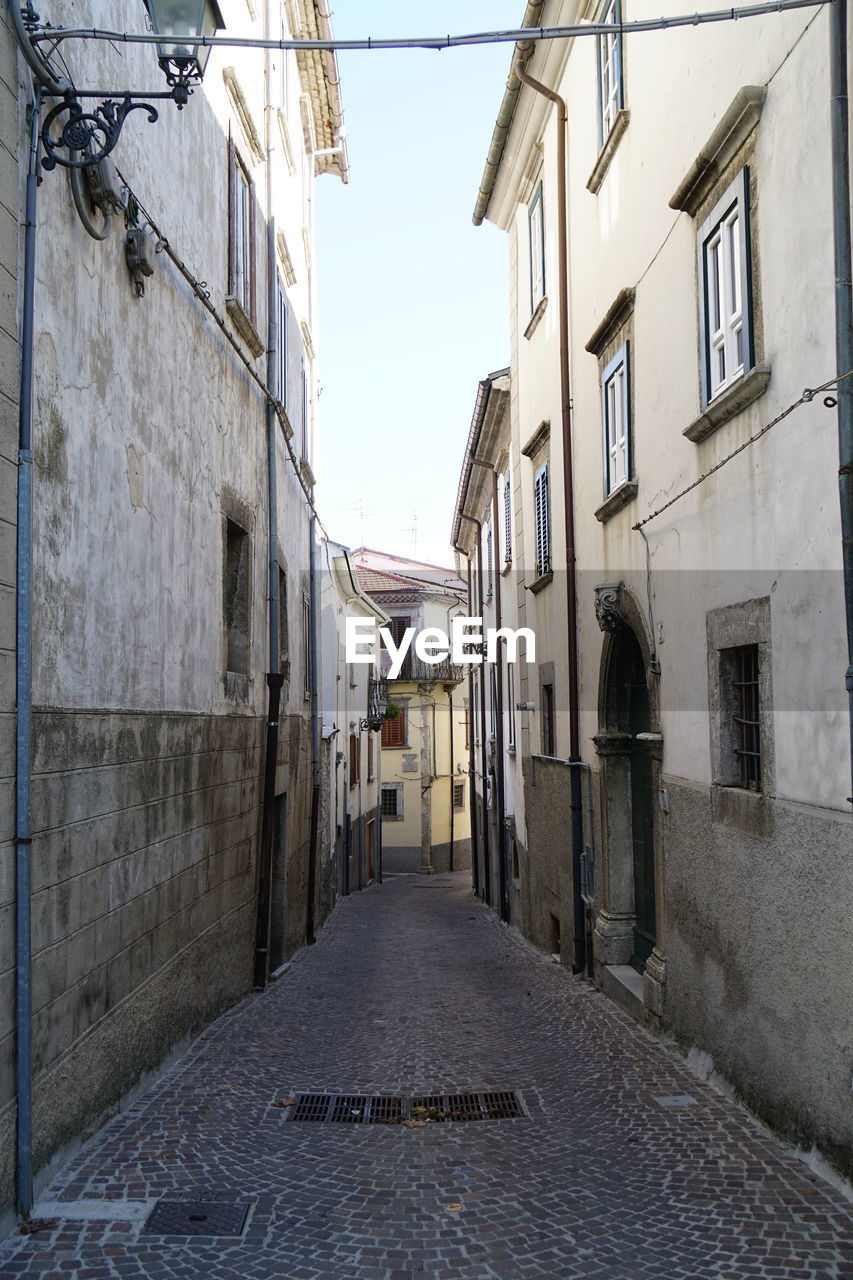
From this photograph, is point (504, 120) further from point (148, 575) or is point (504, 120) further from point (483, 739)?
point (483, 739)

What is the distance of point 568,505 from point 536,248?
13.3 ft

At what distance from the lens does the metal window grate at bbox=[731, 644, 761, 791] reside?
6.71m

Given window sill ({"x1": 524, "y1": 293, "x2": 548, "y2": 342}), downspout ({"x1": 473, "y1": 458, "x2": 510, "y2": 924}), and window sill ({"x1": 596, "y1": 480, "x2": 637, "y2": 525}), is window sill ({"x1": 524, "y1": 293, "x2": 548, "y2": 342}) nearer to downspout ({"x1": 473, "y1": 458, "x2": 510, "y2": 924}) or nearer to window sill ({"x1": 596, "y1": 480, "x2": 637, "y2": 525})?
window sill ({"x1": 596, "y1": 480, "x2": 637, "y2": 525})

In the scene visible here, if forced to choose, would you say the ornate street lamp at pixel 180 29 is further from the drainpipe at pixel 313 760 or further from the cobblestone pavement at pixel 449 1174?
the drainpipe at pixel 313 760

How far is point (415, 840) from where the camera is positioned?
138 ft

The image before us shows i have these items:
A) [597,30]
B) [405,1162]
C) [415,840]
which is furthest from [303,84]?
[415,840]

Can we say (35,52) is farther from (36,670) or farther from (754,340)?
(754,340)

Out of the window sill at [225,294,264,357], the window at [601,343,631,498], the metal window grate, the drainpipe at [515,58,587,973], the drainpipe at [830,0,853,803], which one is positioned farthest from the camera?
the drainpipe at [515,58,587,973]

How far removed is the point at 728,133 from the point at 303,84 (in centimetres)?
1246

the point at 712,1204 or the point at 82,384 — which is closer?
the point at 712,1204


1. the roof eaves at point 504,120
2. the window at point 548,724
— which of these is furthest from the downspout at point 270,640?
the window at point 548,724

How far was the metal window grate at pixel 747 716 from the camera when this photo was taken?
22.0 feet

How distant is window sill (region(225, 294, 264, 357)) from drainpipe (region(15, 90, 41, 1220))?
198 inches

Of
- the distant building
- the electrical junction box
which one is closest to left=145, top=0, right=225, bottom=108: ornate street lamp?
the electrical junction box
